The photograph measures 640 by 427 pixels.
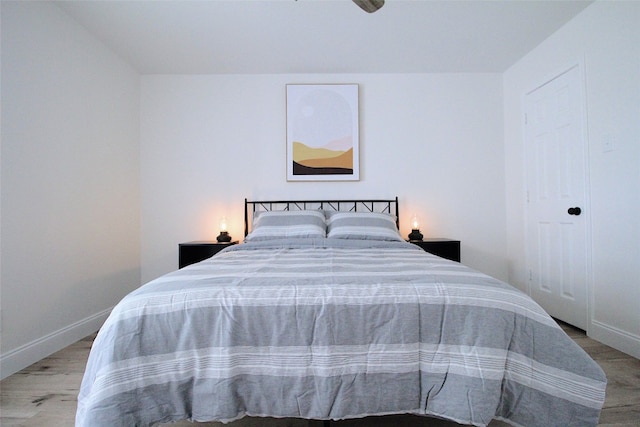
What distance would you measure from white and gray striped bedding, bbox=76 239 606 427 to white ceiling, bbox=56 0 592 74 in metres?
2.23

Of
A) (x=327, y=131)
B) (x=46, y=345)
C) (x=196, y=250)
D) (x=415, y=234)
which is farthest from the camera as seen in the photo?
Answer: (x=327, y=131)

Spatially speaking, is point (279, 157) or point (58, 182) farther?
point (279, 157)

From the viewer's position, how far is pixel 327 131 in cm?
320

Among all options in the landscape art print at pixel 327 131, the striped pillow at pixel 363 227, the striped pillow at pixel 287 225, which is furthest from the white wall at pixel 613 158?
the striped pillow at pixel 287 225

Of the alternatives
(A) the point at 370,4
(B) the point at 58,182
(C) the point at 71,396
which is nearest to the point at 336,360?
(C) the point at 71,396

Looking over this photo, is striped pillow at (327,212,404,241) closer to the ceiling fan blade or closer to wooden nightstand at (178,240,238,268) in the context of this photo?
wooden nightstand at (178,240,238,268)

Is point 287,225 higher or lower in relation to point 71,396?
higher

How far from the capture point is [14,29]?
1870mm

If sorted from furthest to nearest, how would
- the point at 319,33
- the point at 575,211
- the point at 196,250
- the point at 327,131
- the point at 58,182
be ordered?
the point at 327,131 < the point at 196,250 < the point at 319,33 < the point at 575,211 < the point at 58,182

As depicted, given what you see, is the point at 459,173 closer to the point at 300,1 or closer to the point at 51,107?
the point at 300,1

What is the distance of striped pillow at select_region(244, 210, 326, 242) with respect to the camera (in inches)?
100

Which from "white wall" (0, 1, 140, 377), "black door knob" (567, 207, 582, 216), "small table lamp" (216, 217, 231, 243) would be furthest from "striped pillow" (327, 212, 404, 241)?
"white wall" (0, 1, 140, 377)

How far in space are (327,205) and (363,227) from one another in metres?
0.75

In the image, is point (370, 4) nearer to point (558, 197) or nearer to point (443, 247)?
point (443, 247)
